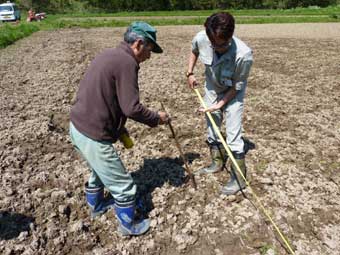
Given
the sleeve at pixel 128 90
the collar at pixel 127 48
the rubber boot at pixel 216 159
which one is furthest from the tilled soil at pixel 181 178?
the collar at pixel 127 48

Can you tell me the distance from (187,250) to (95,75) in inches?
74.6

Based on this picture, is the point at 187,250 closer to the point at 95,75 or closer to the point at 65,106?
the point at 95,75

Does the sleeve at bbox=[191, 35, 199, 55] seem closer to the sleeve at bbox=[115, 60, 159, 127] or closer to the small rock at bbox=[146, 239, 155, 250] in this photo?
the sleeve at bbox=[115, 60, 159, 127]

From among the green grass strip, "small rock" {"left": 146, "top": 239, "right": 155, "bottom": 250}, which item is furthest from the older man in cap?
the green grass strip

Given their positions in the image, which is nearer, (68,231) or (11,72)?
(68,231)

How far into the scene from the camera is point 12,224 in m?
3.69

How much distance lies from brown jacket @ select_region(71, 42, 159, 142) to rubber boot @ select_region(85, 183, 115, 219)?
2.72ft

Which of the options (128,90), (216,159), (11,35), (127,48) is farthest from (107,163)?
(11,35)

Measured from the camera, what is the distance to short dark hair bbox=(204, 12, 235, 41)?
3357 mm

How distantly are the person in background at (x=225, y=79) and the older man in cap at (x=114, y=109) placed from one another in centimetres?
77

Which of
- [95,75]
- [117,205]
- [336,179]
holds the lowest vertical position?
[336,179]

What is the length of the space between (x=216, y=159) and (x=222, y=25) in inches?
75.3

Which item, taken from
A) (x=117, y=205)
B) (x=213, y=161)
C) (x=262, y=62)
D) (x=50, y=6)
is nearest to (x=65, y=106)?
(x=213, y=161)

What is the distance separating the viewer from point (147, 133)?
599 cm
